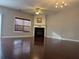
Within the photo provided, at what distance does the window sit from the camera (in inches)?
419

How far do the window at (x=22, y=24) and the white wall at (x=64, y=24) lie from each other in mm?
2001

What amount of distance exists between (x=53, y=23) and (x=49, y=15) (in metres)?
0.96

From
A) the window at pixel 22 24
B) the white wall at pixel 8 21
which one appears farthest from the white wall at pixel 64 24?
the white wall at pixel 8 21

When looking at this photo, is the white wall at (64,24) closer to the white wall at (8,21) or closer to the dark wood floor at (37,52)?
the white wall at (8,21)

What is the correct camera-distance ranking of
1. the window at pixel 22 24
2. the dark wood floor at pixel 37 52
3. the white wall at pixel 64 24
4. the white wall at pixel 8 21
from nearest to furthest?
the dark wood floor at pixel 37 52 < the white wall at pixel 8 21 < the white wall at pixel 64 24 < the window at pixel 22 24

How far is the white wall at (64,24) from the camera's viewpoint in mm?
9844

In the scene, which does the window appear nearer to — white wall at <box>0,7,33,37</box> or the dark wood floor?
white wall at <box>0,7,33,37</box>

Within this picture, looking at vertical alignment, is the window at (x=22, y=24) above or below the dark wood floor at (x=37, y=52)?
above

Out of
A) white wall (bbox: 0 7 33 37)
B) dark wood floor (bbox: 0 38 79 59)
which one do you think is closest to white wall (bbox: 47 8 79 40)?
white wall (bbox: 0 7 33 37)

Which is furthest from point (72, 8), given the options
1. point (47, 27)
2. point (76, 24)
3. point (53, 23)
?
point (47, 27)

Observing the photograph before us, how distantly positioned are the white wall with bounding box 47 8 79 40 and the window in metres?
2.00

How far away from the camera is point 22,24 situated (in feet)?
37.2

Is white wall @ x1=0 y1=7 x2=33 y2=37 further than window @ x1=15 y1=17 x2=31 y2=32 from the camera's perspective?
No

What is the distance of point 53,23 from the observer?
11.9m
